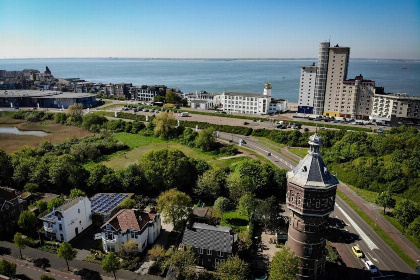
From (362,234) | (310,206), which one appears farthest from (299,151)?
(310,206)

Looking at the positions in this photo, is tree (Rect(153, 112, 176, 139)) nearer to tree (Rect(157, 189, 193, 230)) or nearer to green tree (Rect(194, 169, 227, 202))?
green tree (Rect(194, 169, 227, 202))

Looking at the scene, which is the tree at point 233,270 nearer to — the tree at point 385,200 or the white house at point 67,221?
the white house at point 67,221

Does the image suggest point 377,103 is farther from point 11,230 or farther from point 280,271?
point 11,230

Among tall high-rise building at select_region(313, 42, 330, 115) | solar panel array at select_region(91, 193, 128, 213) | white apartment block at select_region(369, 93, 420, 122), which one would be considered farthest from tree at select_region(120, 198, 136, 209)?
white apartment block at select_region(369, 93, 420, 122)

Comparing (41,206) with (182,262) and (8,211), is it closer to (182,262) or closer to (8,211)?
(8,211)

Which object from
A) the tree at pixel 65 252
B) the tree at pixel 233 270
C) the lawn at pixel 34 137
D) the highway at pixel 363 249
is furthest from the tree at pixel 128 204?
the lawn at pixel 34 137

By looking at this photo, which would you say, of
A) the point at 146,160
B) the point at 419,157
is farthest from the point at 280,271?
the point at 419,157
